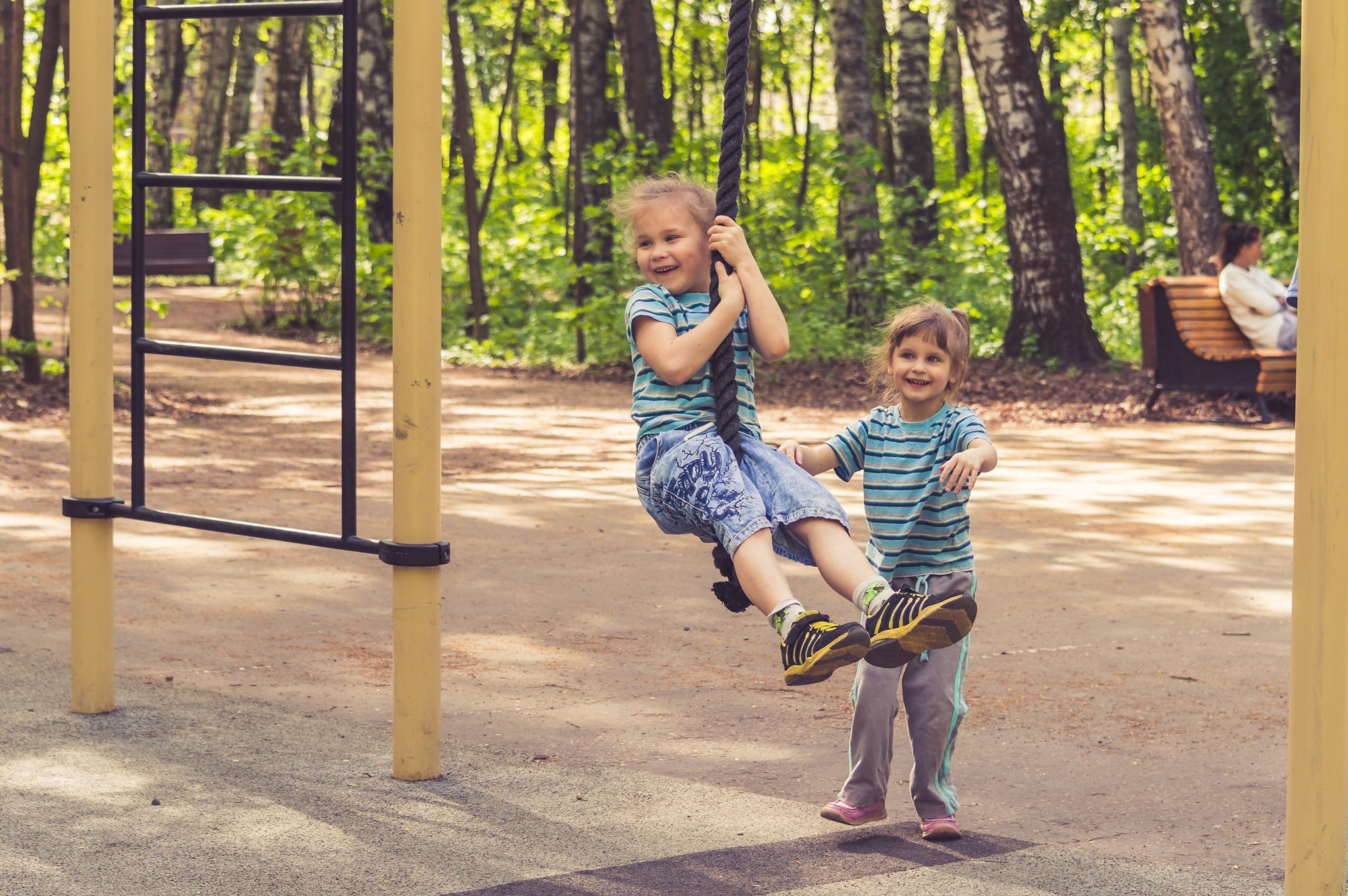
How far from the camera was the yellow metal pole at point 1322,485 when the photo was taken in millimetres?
2973

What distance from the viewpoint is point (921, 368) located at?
12.0 ft

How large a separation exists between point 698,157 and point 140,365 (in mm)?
13319

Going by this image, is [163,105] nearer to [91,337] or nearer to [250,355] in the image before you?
[91,337]

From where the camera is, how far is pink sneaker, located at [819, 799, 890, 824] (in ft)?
12.3

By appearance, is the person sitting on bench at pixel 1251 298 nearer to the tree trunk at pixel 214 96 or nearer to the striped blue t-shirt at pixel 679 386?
the striped blue t-shirt at pixel 679 386

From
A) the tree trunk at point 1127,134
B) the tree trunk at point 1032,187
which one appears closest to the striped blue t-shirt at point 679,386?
the tree trunk at point 1032,187

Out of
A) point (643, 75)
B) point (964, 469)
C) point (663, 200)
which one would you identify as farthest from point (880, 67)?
point (964, 469)

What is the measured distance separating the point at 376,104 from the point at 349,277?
16359 mm

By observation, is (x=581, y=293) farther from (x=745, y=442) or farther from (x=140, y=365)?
(x=745, y=442)

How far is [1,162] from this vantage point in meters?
13.7

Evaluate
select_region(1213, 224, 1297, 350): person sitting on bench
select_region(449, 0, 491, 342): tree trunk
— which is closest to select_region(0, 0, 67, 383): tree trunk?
select_region(449, 0, 491, 342): tree trunk

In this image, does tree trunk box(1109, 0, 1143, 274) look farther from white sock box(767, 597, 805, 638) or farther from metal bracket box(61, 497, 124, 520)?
white sock box(767, 597, 805, 638)

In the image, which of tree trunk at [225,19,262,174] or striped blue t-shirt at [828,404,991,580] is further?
tree trunk at [225,19,262,174]

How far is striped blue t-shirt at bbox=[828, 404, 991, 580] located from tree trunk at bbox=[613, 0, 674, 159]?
12196mm
